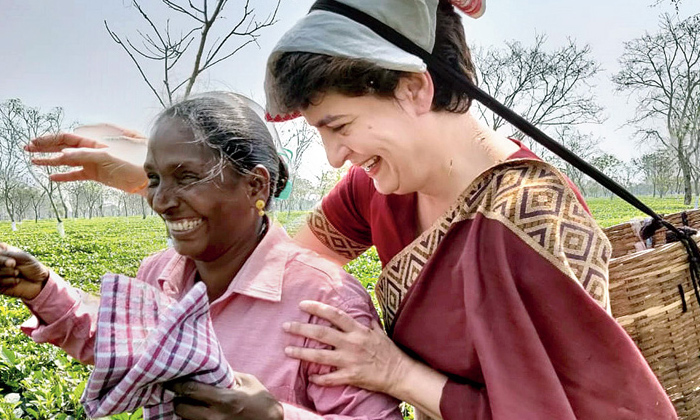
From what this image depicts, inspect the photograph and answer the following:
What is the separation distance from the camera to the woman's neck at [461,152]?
4.99ft

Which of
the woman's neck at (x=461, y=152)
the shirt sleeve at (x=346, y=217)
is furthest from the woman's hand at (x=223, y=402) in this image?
the shirt sleeve at (x=346, y=217)

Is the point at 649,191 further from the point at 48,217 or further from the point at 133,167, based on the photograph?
the point at 133,167

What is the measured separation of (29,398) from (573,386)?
3044 mm

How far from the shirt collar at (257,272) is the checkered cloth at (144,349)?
0.31 m

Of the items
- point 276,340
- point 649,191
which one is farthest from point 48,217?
point 649,191

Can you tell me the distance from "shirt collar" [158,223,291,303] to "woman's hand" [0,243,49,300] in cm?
29

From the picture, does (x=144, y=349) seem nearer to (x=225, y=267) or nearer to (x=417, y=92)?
(x=225, y=267)

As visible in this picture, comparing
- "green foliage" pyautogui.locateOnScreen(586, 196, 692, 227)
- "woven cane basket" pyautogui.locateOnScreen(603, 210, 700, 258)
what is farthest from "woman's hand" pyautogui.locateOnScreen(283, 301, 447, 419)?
"green foliage" pyautogui.locateOnScreen(586, 196, 692, 227)

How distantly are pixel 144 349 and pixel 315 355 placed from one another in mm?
430

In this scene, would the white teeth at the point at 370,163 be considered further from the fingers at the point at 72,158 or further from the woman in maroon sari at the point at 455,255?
the fingers at the point at 72,158

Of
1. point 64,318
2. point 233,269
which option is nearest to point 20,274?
point 64,318

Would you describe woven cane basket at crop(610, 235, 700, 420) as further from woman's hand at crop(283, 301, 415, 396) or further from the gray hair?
the gray hair

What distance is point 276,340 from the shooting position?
1329 mm

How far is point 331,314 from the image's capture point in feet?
4.33
